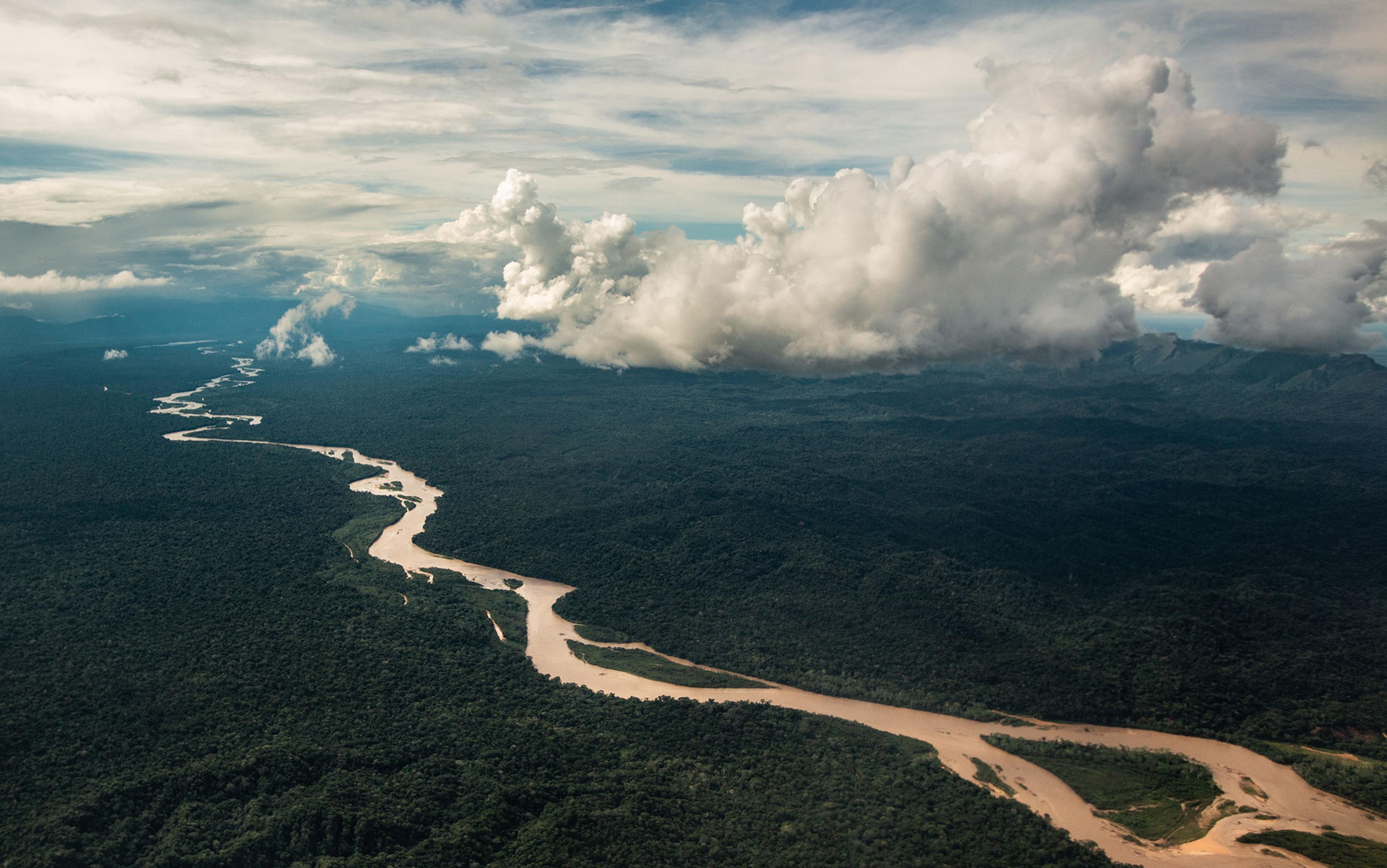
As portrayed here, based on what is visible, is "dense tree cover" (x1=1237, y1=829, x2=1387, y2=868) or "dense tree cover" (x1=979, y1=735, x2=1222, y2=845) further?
"dense tree cover" (x1=979, y1=735, x2=1222, y2=845)

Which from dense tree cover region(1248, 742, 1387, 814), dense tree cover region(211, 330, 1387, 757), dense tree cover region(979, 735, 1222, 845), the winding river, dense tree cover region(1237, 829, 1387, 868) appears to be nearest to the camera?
dense tree cover region(1237, 829, 1387, 868)

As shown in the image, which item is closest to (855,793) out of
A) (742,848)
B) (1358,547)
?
(742,848)

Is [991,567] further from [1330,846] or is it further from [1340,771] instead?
[1330,846]

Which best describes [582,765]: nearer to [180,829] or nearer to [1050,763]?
[180,829]

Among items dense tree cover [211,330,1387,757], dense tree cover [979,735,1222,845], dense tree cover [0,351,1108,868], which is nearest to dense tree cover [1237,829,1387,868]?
dense tree cover [979,735,1222,845]

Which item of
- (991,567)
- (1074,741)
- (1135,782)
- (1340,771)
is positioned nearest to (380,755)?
(1074,741)

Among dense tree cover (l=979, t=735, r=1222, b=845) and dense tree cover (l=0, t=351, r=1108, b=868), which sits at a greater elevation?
dense tree cover (l=0, t=351, r=1108, b=868)

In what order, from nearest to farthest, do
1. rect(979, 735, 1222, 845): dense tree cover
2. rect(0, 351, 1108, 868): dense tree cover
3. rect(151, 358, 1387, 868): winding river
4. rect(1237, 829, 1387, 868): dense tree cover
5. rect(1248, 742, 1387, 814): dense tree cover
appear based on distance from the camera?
rect(0, 351, 1108, 868): dense tree cover → rect(1237, 829, 1387, 868): dense tree cover → rect(151, 358, 1387, 868): winding river → rect(979, 735, 1222, 845): dense tree cover → rect(1248, 742, 1387, 814): dense tree cover

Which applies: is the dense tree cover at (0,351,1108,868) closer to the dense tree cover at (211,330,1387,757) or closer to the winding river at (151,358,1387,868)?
the winding river at (151,358,1387,868)
